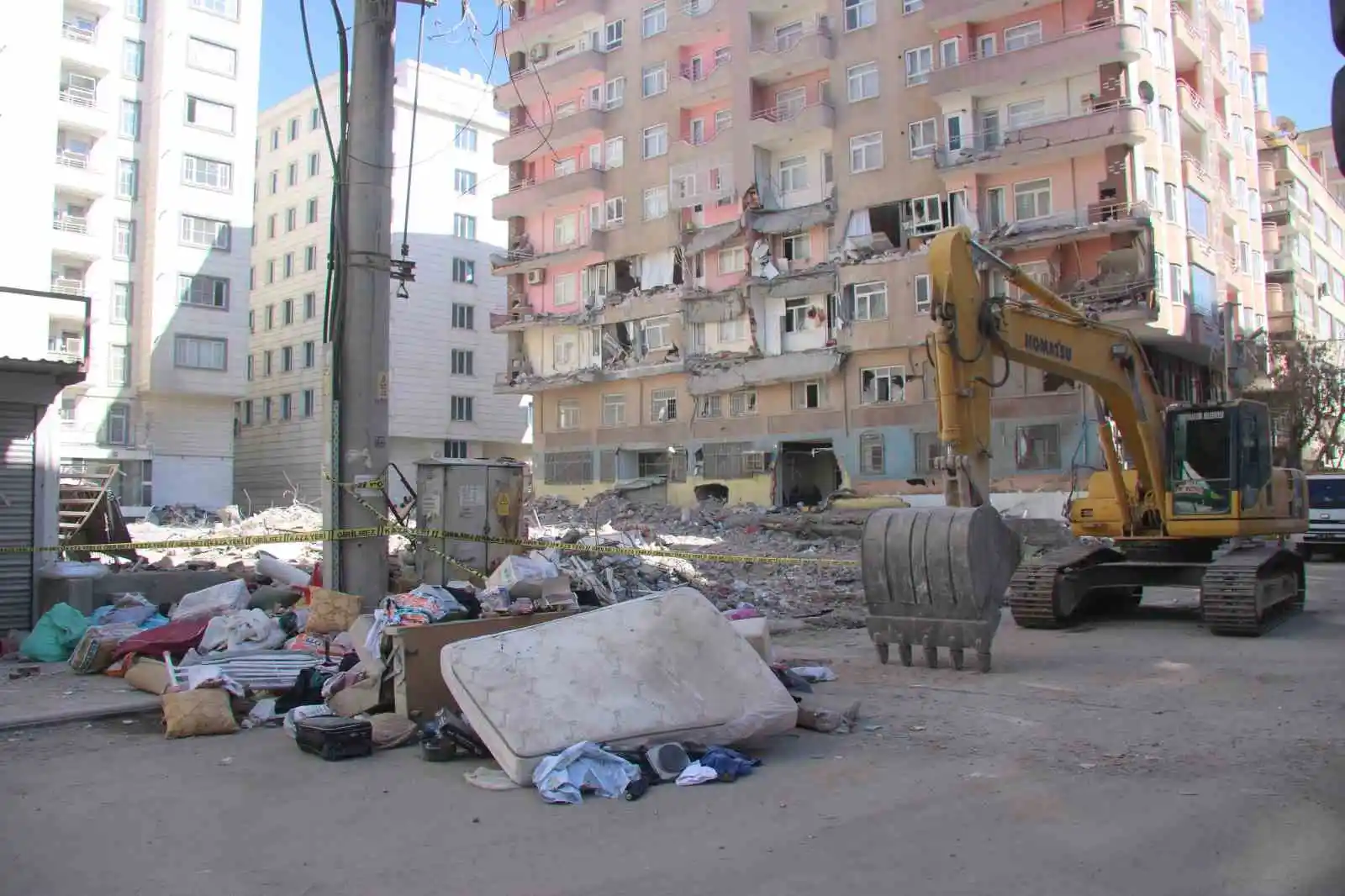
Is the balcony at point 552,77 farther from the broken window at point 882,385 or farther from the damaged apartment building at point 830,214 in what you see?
the broken window at point 882,385

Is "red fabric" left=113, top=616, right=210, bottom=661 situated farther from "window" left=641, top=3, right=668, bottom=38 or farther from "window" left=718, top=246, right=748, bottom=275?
"window" left=641, top=3, right=668, bottom=38

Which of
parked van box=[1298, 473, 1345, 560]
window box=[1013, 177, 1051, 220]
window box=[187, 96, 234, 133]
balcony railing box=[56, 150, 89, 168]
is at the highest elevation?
window box=[187, 96, 234, 133]

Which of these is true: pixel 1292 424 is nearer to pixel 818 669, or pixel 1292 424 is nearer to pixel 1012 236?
pixel 1012 236

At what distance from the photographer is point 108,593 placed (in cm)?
1111

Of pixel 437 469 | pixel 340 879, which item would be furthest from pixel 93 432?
pixel 340 879

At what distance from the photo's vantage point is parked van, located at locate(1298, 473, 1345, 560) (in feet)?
81.1

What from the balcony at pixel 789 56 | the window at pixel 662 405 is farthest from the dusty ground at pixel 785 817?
the window at pixel 662 405

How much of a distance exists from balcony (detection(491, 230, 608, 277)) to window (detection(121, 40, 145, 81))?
16682mm

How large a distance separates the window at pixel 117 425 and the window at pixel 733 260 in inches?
1002

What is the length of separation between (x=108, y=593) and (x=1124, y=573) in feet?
39.2

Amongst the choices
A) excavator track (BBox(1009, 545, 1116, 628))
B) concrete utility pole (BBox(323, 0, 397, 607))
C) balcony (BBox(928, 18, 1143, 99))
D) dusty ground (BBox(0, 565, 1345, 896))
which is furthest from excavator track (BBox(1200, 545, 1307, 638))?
balcony (BBox(928, 18, 1143, 99))

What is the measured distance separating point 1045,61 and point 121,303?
36967 millimetres

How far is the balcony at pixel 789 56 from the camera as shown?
3659 cm

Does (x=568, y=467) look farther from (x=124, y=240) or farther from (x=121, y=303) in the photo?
(x=124, y=240)
